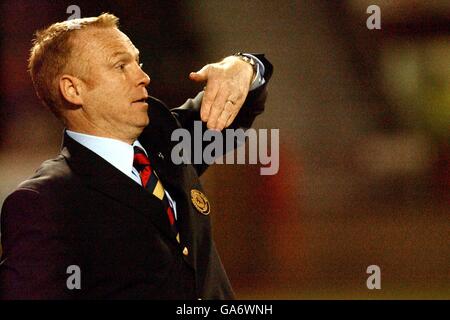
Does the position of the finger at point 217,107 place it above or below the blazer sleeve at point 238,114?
below

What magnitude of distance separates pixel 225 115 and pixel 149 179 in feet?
0.61

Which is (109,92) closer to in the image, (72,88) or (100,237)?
(72,88)

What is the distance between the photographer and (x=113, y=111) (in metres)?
1.23

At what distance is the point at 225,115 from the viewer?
1265 millimetres

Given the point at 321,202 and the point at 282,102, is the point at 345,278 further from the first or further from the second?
the point at 282,102

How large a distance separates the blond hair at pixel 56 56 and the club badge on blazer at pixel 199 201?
0.30m

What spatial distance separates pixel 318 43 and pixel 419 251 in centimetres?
86

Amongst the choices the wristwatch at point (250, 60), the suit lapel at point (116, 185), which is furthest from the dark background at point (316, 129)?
the suit lapel at point (116, 185)

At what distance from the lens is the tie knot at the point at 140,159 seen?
4.09 ft

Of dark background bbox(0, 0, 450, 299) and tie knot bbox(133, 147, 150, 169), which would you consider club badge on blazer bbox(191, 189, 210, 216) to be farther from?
dark background bbox(0, 0, 450, 299)

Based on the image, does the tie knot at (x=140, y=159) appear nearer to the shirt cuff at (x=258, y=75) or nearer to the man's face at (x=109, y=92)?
the man's face at (x=109, y=92)

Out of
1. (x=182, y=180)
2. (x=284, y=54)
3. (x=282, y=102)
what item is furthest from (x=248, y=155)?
(x=182, y=180)

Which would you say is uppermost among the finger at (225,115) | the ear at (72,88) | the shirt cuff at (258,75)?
the shirt cuff at (258,75)
